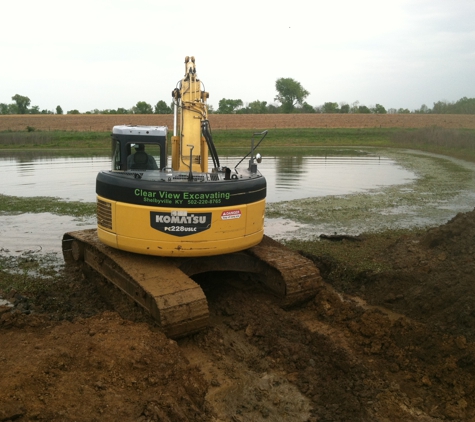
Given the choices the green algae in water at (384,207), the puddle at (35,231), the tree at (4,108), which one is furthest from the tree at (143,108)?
the puddle at (35,231)

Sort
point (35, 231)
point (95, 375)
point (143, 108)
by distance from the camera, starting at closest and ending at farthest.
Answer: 1. point (95, 375)
2. point (35, 231)
3. point (143, 108)

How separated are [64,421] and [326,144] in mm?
46215

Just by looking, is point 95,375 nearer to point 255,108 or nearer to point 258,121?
point 258,121

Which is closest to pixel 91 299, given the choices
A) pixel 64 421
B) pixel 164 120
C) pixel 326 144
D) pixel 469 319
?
pixel 64 421

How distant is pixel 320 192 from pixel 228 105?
69041 mm

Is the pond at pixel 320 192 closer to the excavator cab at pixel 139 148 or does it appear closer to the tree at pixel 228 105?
the excavator cab at pixel 139 148

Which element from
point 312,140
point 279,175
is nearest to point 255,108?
point 312,140

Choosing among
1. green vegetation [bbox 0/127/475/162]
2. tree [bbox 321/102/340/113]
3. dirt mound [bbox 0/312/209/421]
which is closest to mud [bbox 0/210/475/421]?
dirt mound [bbox 0/312/209/421]

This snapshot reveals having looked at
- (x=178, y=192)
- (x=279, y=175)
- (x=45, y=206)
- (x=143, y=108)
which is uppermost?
(x=143, y=108)

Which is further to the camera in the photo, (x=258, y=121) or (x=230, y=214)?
(x=258, y=121)

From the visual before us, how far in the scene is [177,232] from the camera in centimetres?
653

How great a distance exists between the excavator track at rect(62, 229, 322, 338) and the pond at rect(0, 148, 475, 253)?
4081mm

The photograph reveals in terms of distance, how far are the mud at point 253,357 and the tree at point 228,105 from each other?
259ft

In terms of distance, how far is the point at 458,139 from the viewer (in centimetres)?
3706
